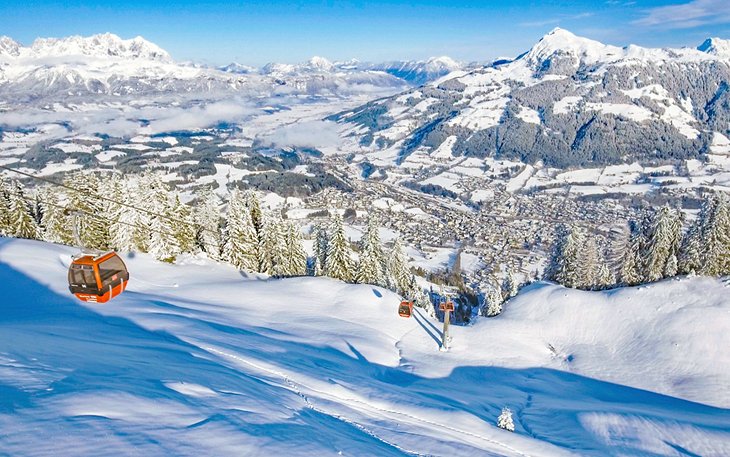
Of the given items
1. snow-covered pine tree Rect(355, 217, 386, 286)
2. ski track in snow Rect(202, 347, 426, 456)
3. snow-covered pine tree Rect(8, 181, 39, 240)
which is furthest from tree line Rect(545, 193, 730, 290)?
snow-covered pine tree Rect(8, 181, 39, 240)

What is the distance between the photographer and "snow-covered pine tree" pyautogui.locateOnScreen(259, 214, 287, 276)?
40.3 m

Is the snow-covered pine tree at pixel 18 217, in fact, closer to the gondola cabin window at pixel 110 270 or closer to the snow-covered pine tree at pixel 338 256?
the snow-covered pine tree at pixel 338 256

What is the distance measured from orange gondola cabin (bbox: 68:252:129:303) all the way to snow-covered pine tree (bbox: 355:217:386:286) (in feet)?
88.0

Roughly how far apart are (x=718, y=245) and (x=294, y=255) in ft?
116

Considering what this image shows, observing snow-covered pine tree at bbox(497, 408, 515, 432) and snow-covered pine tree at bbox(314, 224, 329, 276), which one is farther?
snow-covered pine tree at bbox(314, 224, 329, 276)

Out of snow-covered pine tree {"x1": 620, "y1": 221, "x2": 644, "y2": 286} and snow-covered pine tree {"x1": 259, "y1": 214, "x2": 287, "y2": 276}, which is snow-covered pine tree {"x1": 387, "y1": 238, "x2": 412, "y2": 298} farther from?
snow-covered pine tree {"x1": 620, "y1": 221, "x2": 644, "y2": 286}

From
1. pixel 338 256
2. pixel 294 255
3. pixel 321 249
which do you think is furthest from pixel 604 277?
pixel 294 255

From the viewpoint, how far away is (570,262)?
146 ft

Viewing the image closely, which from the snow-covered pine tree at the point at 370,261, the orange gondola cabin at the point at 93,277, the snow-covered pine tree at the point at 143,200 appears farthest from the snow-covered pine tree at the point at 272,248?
the orange gondola cabin at the point at 93,277

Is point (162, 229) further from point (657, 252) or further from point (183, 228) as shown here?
point (657, 252)

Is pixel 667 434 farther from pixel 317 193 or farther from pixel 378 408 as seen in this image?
pixel 317 193

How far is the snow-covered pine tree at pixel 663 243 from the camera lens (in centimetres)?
3825

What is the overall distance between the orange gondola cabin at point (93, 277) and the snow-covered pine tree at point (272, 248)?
25.8 meters

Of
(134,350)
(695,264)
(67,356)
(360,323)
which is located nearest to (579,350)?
(360,323)
